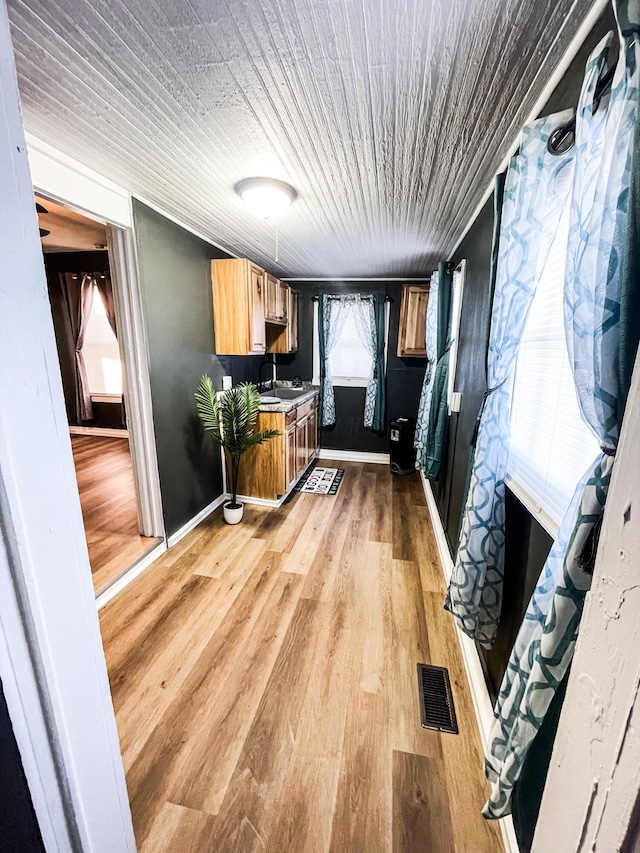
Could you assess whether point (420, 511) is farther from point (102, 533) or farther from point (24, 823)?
point (24, 823)

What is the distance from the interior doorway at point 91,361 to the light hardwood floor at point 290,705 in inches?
50.4

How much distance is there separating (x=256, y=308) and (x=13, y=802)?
3.07 meters

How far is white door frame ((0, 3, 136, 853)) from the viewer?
18.3 inches

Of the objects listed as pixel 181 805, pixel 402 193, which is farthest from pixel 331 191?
pixel 181 805

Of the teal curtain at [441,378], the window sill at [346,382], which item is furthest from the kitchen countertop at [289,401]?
the teal curtain at [441,378]

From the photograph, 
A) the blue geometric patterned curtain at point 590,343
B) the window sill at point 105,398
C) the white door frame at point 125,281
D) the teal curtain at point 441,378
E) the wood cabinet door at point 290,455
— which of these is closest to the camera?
the blue geometric patterned curtain at point 590,343

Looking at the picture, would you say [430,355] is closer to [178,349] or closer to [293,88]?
[178,349]

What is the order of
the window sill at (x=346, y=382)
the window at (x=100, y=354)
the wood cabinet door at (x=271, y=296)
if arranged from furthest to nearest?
the window at (x=100, y=354) < the window sill at (x=346, y=382) < the wood cabinet door at (x=271, y=296)

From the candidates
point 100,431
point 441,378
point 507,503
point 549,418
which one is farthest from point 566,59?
point 100,431

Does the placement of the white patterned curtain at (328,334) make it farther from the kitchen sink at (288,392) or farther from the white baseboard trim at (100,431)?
the white baseboard trim at (100,431)

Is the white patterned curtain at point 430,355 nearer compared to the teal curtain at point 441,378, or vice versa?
the teal curtain at point 441,378

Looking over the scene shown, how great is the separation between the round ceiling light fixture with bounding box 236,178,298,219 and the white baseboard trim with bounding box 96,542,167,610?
2395 mm

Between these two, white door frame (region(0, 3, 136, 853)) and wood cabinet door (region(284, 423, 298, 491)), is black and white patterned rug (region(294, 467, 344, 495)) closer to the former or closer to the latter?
wood cabinet door (region(284, 423, 298, 491))

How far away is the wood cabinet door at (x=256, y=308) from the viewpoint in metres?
2.96
